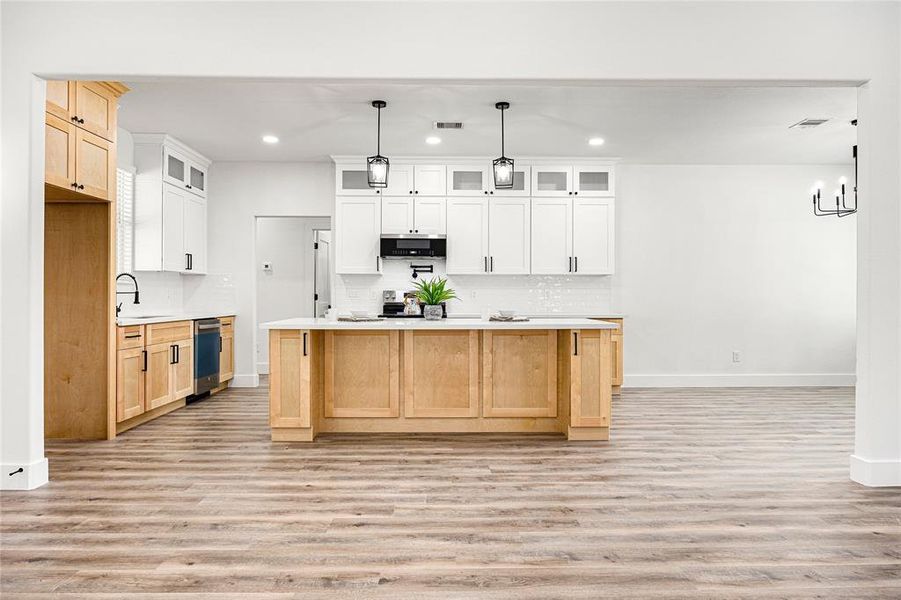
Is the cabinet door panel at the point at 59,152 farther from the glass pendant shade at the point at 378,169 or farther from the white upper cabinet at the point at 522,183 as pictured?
the white upper cabinet at the point at 522,183

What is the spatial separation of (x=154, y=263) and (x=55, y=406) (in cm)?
194

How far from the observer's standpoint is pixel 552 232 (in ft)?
21.3

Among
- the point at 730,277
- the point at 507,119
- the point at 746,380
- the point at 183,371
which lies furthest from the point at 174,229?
the point at 746,380

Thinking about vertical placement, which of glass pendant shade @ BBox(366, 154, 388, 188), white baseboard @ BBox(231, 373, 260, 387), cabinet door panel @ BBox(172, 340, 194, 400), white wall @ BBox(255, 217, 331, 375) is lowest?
white baseboard @ BBox(231, 373, 260, 387)

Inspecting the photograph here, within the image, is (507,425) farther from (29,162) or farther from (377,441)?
(29,162)

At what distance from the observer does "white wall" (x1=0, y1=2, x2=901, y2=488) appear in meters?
3.09

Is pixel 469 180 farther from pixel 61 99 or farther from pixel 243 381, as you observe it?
pixel 61 99

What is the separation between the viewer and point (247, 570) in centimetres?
213

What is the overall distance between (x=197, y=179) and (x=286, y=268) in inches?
76.8

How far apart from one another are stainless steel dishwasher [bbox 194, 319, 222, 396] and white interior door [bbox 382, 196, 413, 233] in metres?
2.13

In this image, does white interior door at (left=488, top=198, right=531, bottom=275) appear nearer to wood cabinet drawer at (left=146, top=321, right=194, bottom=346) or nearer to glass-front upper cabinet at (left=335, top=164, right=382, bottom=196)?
glass-front upper cabinet at (left=335, top=164, right=382, bottom=196)

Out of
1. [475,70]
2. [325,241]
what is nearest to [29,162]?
[475,70]

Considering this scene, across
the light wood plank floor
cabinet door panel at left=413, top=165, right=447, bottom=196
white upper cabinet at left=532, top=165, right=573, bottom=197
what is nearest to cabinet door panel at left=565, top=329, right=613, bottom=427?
the light wood plank floor

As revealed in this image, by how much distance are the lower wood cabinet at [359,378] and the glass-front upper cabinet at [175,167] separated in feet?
9.42
